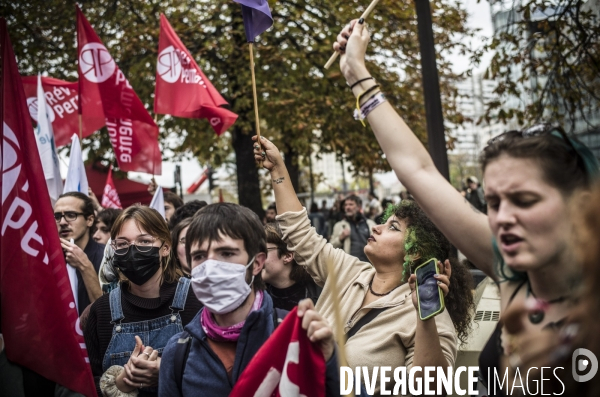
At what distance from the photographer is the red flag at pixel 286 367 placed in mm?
2281

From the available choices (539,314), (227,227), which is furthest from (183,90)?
(539,314)

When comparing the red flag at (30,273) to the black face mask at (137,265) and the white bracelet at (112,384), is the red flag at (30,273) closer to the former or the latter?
the white bracelet at (112,384)

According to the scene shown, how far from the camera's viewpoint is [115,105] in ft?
25.8

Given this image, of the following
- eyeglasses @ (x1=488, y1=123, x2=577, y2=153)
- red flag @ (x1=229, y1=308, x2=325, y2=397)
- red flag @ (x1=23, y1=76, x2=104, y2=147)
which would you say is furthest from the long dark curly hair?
red flag @ (x1=23, y1=76, x2=104, y2=147)

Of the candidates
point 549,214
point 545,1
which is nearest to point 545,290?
point 549,214

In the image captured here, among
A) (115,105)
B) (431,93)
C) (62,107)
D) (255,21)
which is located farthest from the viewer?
(62,107)

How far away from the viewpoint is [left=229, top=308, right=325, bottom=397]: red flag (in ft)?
7.48

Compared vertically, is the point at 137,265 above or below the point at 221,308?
above

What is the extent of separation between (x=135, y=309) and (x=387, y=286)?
1.35 metres

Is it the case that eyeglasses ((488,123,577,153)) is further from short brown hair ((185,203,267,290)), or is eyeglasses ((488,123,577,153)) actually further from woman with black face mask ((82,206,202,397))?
woman with black face mask ((82,206,202,397))

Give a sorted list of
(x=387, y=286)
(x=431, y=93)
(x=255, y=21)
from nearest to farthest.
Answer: (x=387, y=286) < (x=255, y=21) < (x=431, y=93)

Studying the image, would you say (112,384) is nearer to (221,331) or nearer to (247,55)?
(221,331)

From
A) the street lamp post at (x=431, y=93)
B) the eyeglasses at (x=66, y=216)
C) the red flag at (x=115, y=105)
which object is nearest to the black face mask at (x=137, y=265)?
the eyeglasses at (x=66, y=216)

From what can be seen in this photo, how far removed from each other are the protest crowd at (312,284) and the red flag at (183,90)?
3.31 m
